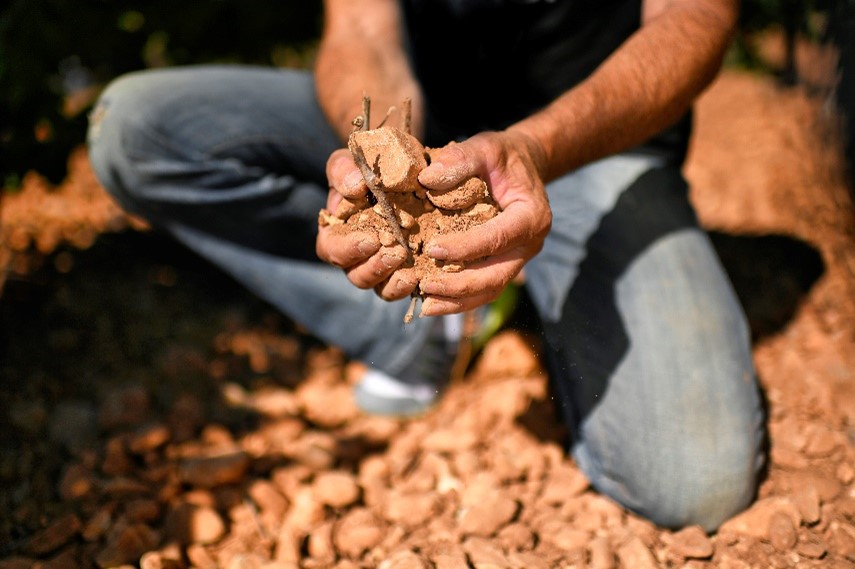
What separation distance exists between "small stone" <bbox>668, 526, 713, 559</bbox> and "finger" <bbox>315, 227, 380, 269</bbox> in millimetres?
850

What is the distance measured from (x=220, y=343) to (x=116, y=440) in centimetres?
51

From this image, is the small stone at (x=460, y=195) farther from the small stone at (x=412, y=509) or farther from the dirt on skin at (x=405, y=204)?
the small stone at (x=412, y=509)

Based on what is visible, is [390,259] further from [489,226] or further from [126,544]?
[126,544]

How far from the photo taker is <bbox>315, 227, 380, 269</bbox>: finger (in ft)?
4.13

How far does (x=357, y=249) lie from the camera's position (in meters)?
1.26

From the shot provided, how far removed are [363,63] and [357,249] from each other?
0.83m

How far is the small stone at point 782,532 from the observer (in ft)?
4.85

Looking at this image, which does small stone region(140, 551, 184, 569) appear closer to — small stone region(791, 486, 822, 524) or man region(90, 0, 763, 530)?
man region(90, 0, 763, 530)

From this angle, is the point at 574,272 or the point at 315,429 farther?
the point at 315,429

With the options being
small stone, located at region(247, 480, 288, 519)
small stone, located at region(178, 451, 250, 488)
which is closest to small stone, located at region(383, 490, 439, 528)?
small stone, located at region(247, 480, 288, 519)

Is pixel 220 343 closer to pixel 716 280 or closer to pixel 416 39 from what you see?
pixel 416 39

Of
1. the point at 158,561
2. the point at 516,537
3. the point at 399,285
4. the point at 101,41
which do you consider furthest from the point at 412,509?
the point at 101,41

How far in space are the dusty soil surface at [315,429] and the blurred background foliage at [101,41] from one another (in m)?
0.36

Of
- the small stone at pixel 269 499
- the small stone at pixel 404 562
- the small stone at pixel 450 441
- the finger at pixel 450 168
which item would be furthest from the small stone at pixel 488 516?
the finger at pixel 450 168
